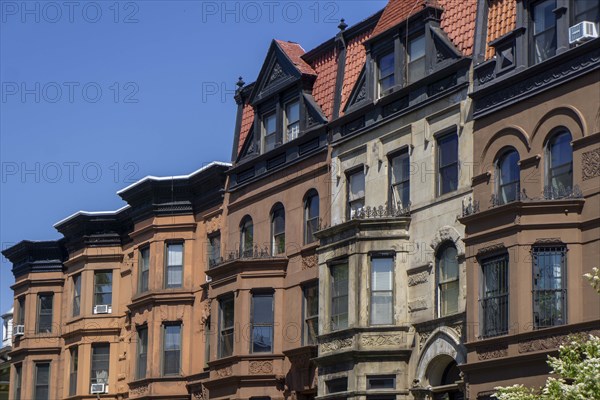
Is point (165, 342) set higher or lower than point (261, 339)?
higher

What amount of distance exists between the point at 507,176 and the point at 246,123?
51.5ft

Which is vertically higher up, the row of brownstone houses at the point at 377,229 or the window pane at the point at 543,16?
the window pane at the point at 543,16

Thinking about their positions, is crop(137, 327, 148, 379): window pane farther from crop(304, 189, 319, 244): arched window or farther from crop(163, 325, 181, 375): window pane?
crop(304, 189, 319, 244): arched window

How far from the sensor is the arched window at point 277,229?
144 ft

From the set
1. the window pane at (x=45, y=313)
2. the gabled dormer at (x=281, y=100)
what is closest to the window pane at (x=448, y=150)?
the gabled dormer at (x=281, y=100)

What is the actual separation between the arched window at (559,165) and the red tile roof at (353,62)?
9.93 m

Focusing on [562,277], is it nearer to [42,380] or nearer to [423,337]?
[423,337]

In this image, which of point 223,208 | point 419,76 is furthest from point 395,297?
point 223,208

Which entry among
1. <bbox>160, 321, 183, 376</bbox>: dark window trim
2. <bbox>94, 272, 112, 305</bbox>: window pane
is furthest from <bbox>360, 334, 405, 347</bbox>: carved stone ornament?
<bbox>94, 272, 112, 305</bbox>: window pane

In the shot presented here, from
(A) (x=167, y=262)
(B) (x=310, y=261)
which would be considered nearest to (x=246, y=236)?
(B) (x=310, y=261)

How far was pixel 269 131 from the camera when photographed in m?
45.4

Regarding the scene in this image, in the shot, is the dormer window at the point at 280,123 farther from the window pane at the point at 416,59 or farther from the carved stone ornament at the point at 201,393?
the carved stone ornament at the point at 201,393

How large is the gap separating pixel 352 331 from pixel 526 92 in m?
8.63

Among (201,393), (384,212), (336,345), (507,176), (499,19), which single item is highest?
(499,19)
